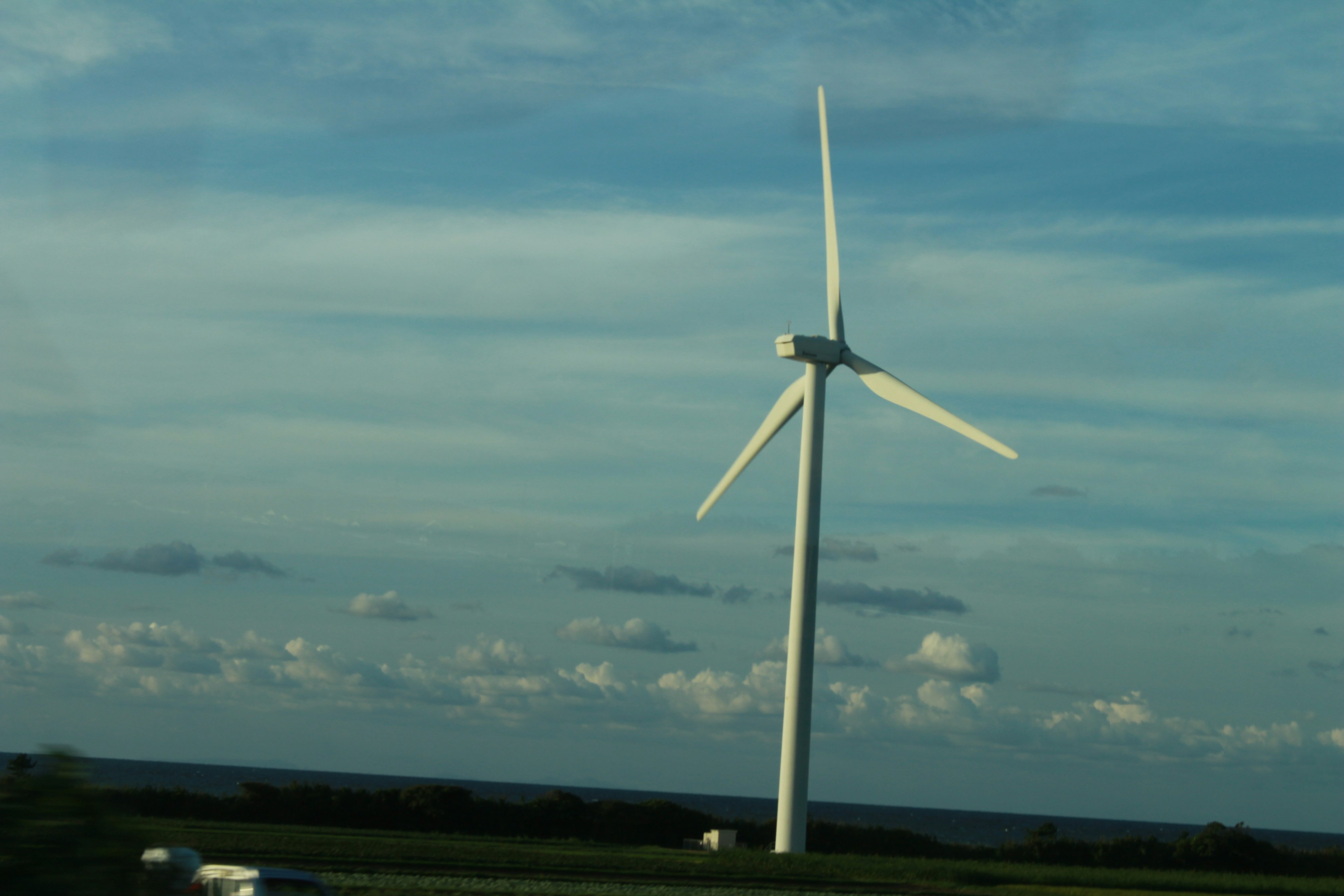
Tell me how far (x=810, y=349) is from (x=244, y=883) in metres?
34.2

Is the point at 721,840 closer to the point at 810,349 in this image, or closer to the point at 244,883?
the point at 810,349

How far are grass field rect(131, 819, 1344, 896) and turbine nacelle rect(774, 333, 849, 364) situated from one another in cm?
1797

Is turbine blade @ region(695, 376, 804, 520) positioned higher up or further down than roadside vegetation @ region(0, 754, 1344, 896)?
higher up

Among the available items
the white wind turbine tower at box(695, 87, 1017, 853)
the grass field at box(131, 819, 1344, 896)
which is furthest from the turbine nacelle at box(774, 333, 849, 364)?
the grass field at box(131, 819, 1344, 896)

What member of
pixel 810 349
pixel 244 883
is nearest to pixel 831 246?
pixel 810 349

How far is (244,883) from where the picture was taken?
17.0 m

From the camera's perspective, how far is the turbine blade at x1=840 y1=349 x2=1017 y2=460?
41.5m

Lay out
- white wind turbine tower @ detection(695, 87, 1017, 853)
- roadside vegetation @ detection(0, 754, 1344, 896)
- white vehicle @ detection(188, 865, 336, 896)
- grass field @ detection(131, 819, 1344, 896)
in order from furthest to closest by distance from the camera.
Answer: white wind turbine tower @ detection(695, 87, 1017, 853) → grass field @ detection(131, 819, 1344, 896) → white vehicle @ detection(188, 865, 336, 896) → roadside vegetation @ detection(0, 754, 1344, 896)

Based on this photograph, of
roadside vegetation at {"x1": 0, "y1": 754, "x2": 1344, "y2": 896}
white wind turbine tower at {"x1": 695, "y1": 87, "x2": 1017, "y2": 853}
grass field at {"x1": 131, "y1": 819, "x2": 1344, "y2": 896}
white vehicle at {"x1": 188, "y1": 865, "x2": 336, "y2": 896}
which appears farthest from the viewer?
white wind turbine tower at {"x1": 695, "y1": 87, "x2": 1017, "y2": 853}

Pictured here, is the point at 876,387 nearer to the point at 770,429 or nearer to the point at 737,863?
the point at 770,429

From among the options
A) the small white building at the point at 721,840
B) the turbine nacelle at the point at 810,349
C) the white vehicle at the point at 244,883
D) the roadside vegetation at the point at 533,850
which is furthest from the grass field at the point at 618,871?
the turbine nacelle at the point at 810,349

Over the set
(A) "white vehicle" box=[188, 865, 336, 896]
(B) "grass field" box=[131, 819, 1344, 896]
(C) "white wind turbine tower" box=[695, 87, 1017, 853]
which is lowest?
(B) "grass field" box=[131, 819, 1344, 896]

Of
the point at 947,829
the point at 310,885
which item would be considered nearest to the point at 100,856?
the point at 310,885

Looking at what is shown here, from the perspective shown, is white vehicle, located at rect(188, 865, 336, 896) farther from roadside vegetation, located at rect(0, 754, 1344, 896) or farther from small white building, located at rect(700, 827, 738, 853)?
small white building, located at rect(700, 827, 738, 853)
